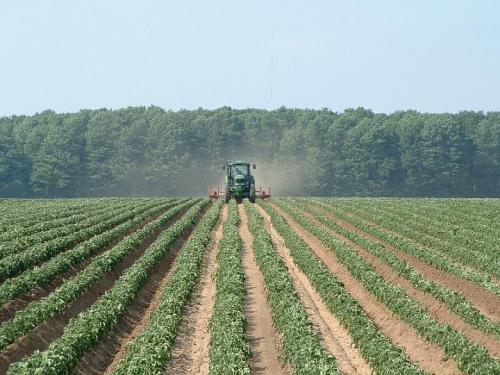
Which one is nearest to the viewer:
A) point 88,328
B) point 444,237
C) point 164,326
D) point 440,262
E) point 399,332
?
point 88,328

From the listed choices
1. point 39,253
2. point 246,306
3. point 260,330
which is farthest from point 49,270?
point 260,330

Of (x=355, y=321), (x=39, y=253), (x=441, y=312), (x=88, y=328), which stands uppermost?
(x=39, y=253)

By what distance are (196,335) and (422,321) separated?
475cm

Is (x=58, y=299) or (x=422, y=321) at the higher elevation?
(x=58, y=299)

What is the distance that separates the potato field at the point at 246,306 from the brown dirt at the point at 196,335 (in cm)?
4

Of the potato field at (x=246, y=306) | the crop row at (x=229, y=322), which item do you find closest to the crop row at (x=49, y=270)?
the potato field at (x=246, y=306)

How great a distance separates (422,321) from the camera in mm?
12727

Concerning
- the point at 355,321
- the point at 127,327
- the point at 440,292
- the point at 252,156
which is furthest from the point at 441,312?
the point at 252,156

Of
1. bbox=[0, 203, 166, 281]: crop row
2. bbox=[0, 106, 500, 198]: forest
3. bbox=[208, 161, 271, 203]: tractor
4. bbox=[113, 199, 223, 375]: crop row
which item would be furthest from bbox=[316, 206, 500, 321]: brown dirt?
bbox=[0, 106, 500, 198]: forest

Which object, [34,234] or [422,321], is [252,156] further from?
[422,321]

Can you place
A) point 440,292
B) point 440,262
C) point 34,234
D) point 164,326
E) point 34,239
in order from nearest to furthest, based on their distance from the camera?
1. point 164,326
2. point 440,292
3. point 440,262
4. point 34,239
5. point 34,234

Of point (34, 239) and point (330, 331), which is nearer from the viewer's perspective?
point (330, 331)

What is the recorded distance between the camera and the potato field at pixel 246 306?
1065cm

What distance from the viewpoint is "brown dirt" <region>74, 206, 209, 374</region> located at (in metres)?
11.0
